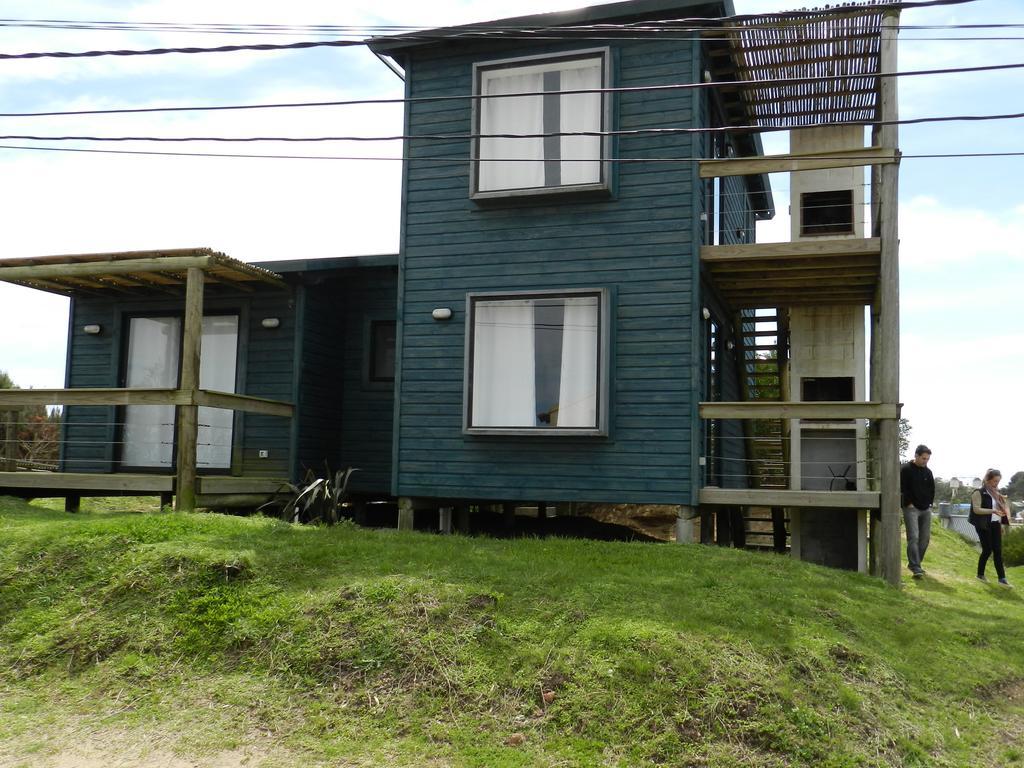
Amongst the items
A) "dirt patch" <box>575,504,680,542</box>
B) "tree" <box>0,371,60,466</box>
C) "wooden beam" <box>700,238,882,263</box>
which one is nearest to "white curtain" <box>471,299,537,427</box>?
"wooden beam" <box>700,238,882,263</box>

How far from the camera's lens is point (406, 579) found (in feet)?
25.9

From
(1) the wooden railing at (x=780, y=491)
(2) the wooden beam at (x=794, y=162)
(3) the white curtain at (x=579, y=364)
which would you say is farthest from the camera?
(3) the white curtain at (x=579, y=364)

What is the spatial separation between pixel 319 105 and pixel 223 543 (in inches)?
188

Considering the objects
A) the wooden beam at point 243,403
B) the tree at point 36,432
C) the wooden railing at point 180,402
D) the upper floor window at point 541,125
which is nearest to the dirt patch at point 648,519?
the wooden beam at point 243,403

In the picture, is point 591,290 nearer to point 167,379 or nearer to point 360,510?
point 360,510

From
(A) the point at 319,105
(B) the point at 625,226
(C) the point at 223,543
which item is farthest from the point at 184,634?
(B) the point at 625,226

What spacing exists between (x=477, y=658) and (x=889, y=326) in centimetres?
621

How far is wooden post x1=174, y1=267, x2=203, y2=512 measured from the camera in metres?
11.7

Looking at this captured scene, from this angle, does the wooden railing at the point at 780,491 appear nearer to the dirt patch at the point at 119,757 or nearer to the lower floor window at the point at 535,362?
the lower floor window at the point at 535,362

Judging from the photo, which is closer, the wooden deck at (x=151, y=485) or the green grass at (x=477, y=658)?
the green grass at (x=477, y=658)

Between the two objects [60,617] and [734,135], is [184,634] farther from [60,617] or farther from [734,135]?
[734,135]

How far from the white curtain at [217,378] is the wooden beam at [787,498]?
7.18 m

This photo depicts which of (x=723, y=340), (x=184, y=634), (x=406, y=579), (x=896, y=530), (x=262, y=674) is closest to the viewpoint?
(x=262, y=674)

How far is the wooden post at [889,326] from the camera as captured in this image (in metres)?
10.4
